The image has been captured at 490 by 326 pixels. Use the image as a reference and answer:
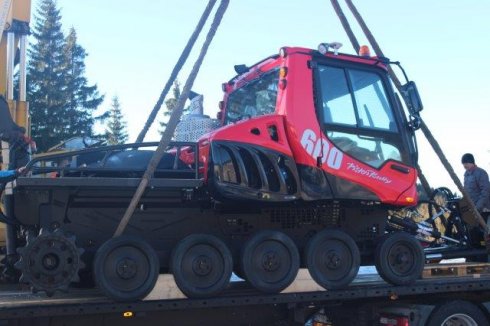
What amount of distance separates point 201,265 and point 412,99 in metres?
2.95

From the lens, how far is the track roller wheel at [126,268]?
5.36 m

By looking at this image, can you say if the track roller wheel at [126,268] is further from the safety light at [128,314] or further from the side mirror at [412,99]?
the side mirror at [412,99]

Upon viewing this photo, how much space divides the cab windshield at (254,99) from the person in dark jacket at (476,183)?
3273 mm

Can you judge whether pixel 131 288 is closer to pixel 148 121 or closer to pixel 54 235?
pixel 54 235

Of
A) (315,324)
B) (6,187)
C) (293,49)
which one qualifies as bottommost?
(315,324)

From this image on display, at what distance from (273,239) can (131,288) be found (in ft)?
4.61

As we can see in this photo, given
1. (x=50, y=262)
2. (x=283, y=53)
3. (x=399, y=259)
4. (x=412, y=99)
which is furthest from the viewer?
(x=412, y=99)

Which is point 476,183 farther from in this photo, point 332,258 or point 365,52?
point 332,258

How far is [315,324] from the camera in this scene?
6.96 m

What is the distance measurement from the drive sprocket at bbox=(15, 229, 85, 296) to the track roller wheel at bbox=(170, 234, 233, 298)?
0.89m

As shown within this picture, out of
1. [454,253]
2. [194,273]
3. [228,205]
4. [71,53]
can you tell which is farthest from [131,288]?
[71,53]

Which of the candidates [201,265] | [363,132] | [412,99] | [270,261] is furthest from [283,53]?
[201,265]

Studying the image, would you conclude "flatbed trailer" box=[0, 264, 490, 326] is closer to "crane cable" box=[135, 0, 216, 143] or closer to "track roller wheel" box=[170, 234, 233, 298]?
"track roller wheel" box=[170, 234, 233, 298]

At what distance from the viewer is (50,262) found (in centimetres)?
519
